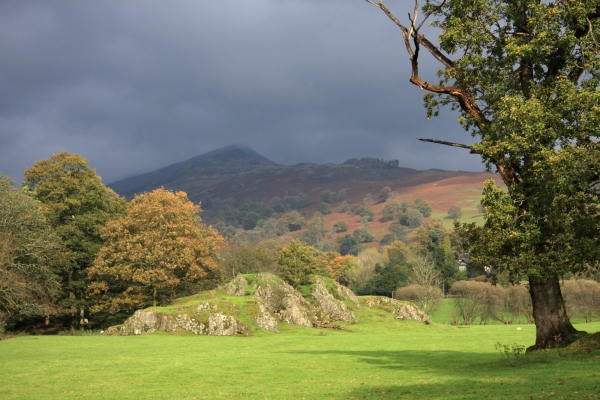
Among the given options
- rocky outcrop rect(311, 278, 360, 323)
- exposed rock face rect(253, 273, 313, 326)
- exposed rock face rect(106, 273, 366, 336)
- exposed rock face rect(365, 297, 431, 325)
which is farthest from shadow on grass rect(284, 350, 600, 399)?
exposed rock face rect(365, 297, 431, 325)

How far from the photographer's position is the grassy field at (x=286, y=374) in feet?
60.3

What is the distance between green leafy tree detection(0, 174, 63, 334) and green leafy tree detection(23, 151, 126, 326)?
5686 mm

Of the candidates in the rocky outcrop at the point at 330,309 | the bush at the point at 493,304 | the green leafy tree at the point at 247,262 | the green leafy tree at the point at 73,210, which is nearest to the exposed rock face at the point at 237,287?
the rocky outcrop at the point at 330,309

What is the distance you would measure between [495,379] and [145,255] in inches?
1939

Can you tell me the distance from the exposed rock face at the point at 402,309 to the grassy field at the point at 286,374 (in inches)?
1349

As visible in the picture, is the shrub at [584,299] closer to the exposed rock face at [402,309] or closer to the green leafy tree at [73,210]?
the exposed rock face at [402,309]

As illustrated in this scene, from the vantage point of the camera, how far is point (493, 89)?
25.5 m

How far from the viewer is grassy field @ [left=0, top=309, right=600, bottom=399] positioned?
1839 cm

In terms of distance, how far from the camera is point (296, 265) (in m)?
72.9

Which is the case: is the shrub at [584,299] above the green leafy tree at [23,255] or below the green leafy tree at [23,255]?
below

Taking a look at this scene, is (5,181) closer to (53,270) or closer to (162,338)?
(53,270)

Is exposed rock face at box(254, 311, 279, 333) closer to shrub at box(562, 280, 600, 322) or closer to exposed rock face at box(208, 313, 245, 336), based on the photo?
exposed rock face at box(208, 313, 245, 336)

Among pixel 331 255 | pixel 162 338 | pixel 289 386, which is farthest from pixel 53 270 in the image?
pixel 331 255

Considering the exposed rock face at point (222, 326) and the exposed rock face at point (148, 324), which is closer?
the exposed rock face at point (148, 324)
